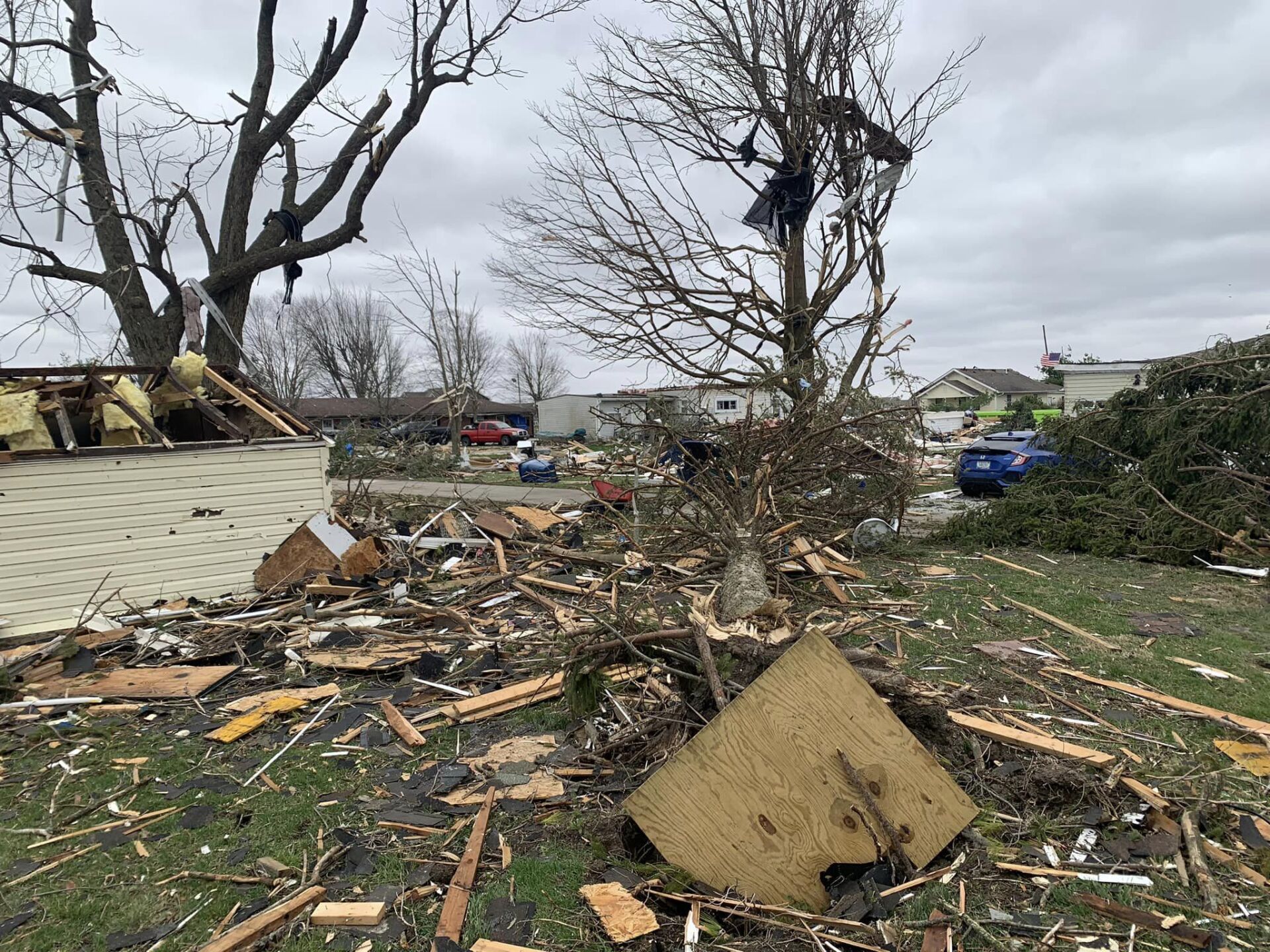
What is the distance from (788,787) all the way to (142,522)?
823 cm

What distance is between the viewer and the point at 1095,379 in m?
26.8

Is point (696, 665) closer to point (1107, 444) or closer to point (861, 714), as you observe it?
point (861, 714)

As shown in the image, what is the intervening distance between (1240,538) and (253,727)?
11124 mm

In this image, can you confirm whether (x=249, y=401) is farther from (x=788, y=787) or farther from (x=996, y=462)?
(x=996, y=462)

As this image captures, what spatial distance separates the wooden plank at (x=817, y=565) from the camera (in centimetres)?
779

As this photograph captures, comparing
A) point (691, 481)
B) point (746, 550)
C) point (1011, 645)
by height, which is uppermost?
point (691, 481)

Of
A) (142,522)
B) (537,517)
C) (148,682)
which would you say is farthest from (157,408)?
(537,517)

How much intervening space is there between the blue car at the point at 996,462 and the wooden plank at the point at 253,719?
12.9 meters

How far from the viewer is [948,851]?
3.02 meters

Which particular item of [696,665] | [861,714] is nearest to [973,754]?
[861,714]

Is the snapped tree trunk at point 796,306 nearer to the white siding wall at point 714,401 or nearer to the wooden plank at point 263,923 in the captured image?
the white siding wall at point 714,401

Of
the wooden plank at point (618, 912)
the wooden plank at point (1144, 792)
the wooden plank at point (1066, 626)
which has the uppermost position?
the wooden plank at point (1144, 792)

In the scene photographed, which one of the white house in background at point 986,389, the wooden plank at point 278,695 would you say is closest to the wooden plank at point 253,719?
the wooden plank at point 278,695

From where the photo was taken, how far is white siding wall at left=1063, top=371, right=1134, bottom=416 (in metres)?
26.2
